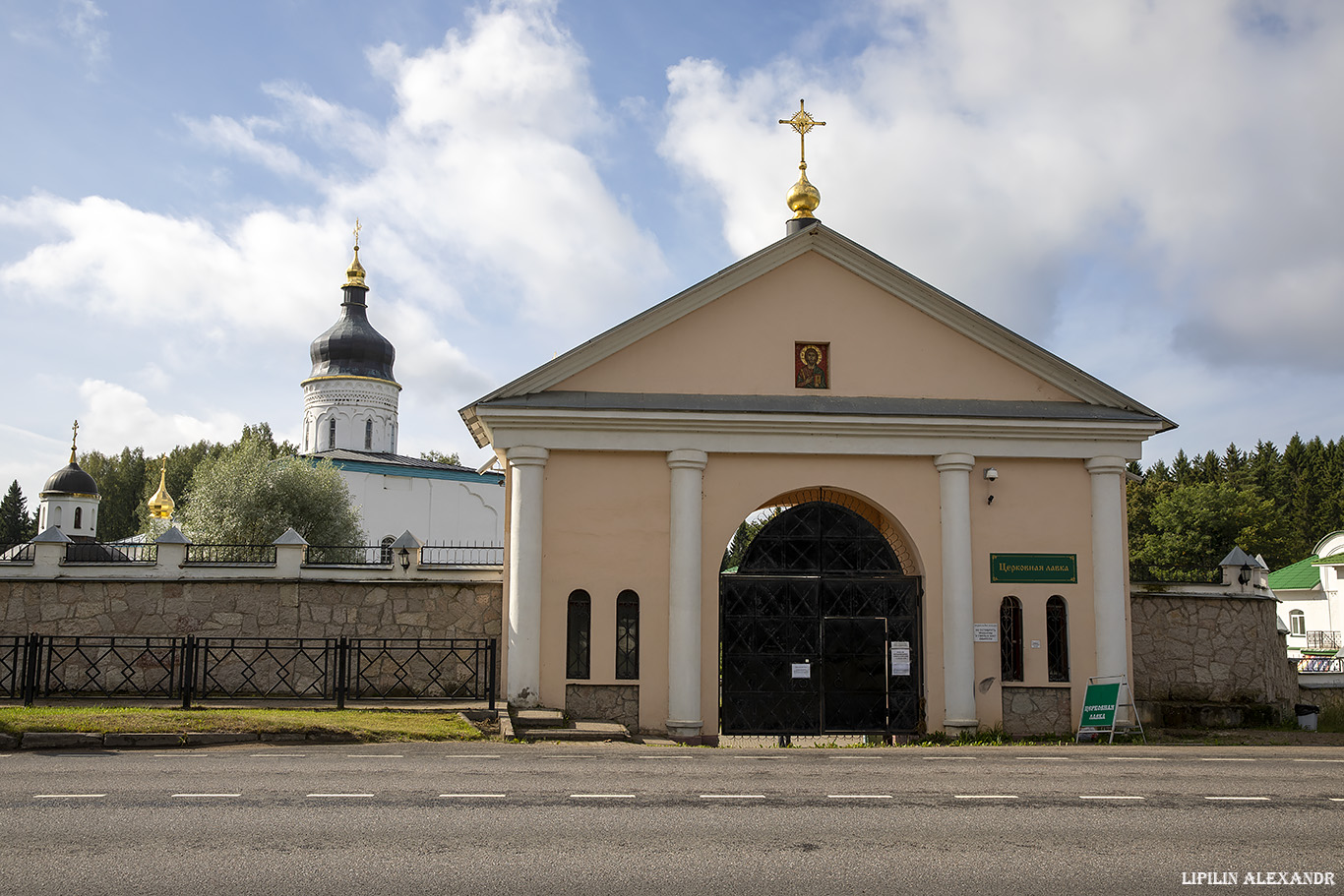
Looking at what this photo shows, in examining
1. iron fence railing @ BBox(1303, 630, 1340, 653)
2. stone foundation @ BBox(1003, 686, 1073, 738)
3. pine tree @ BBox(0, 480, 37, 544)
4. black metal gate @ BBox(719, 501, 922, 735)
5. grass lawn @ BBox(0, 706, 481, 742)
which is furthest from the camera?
pine tree @ BBox(0, 480, 37, 544)

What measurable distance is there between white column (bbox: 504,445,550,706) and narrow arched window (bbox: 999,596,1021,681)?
6.76 meters

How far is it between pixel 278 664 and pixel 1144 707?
1326cm

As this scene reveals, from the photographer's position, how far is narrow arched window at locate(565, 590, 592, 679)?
14.8m

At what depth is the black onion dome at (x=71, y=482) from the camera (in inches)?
1962

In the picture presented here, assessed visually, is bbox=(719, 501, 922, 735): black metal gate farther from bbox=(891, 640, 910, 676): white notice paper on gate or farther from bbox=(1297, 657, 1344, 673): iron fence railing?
bbox=(1297, 657, 1344, 673): iron fence railing

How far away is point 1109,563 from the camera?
50.4 ft

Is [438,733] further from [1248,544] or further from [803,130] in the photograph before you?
[1248,544]

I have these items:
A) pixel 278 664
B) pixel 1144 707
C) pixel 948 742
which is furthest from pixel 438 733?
pixel 1144 707

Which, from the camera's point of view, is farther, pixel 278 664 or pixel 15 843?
pixel 278 664

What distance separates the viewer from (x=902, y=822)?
764cm

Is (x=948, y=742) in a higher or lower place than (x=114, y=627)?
lower

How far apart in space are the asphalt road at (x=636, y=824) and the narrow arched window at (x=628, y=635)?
3.80 meters

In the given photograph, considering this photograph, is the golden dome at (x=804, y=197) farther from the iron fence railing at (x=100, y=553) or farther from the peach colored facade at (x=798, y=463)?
the iron fence railing at (x=100, y=553)

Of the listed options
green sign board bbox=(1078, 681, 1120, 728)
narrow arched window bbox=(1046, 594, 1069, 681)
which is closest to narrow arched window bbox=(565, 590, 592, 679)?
narrow arched window bbox=(1046, 594, 1069, 681)
